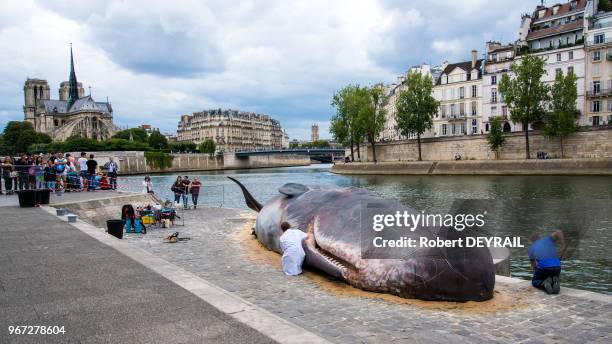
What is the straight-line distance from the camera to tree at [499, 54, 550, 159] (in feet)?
195

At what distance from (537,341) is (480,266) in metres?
1.72

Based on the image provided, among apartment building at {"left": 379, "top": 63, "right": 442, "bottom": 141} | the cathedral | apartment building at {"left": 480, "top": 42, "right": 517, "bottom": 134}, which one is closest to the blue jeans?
apartment building at {"left": 480, "top": 42, "right": 517, "bottom": 134}

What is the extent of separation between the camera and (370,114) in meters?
85.3

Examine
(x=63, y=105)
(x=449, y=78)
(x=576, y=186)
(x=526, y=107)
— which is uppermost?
(x=63, y=105)

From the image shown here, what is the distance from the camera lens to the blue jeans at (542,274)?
8798 millimetres

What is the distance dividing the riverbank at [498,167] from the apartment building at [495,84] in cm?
1452

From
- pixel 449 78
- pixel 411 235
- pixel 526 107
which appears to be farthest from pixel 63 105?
pixel 411 235

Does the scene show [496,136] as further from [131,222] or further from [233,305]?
[233,305]

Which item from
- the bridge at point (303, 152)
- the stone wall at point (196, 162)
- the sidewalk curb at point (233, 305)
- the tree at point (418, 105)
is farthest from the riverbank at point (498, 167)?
the sidewalk curb at point (233, 305)

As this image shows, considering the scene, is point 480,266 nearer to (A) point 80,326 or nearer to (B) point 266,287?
(B) point 266,287

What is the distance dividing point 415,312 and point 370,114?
Answer: 79.4m

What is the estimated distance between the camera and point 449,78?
269ft

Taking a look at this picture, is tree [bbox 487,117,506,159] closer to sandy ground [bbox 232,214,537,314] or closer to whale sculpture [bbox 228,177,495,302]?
whale sculpture [bbox 228,177,495,302]

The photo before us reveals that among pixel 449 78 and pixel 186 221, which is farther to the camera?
pixel 449 78
